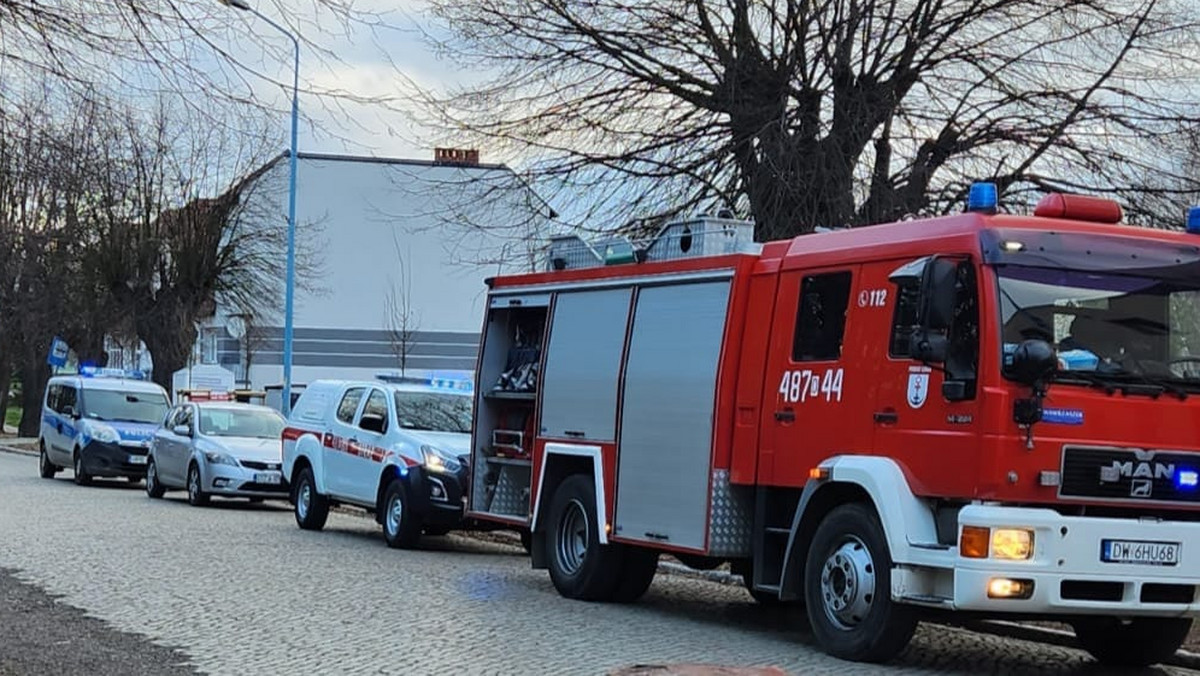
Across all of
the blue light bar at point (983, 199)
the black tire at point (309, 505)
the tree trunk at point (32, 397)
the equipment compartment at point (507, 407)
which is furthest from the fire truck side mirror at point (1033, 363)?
the tree trunk at point (32, 397)

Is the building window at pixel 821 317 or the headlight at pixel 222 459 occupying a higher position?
the building window at pixel 821 317

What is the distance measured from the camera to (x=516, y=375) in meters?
15.0

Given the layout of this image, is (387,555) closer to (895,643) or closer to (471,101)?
(471,101)

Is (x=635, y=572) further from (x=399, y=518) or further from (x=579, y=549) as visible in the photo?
(x=399, y=518)

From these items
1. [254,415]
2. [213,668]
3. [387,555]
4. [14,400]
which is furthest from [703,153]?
[14,400]

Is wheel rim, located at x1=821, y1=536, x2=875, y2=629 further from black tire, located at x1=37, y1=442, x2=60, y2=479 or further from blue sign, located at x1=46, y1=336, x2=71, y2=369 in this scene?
blue sign, located at x1=46, y1=336, x2=71, y2=369

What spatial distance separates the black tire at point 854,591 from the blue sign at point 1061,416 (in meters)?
1.29

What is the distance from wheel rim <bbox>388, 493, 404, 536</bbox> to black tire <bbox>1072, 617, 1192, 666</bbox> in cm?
870

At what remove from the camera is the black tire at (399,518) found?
17.7 metres

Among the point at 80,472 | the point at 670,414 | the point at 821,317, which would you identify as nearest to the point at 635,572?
the point at 670,414

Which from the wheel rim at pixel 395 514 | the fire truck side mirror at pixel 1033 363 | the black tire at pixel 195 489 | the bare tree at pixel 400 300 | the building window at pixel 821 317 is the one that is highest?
the bare tree at pixel 400 300

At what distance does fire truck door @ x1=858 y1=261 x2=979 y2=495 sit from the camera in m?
9.59

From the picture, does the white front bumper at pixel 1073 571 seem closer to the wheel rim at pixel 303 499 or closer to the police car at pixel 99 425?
the wheel rim at pixel 303 499

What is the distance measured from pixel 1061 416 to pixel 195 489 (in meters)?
17.6
